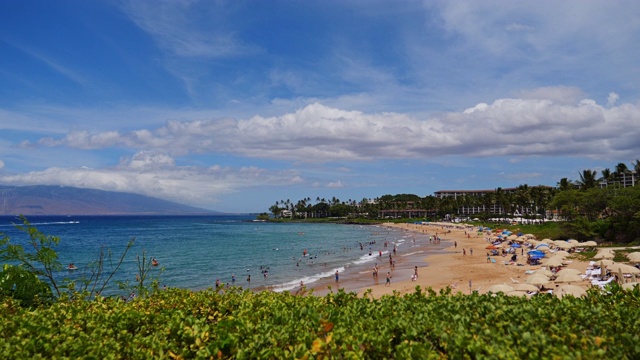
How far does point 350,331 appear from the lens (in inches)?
219

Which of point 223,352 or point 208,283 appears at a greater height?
point 223,352

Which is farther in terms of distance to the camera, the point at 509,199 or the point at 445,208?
the point at 445,208

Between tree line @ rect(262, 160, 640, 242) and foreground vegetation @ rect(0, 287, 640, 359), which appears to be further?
tree line @ rect(262, 160, 640, 242)

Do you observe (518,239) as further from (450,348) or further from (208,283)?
(450,348)

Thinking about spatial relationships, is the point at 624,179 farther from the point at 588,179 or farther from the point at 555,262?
the point at 555,262

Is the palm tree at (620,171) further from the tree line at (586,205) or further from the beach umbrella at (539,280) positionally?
the beach umbrella at (539,280)

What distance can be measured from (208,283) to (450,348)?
3692 cm

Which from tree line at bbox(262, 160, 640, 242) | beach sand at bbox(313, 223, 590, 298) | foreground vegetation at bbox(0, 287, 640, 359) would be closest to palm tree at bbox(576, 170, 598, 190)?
tree line at bbox(262, 160, 640, 242)

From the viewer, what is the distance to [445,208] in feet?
523

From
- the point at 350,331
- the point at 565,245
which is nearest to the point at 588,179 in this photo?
the point at 565,245

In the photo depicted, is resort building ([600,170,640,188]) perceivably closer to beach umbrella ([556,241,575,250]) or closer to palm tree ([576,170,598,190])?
palm tree ([576,170,598,190])

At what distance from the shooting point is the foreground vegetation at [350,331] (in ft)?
15.4

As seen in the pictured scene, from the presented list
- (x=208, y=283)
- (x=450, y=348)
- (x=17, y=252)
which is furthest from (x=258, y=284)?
(x=450, y=348)

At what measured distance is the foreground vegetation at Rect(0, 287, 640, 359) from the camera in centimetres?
471
